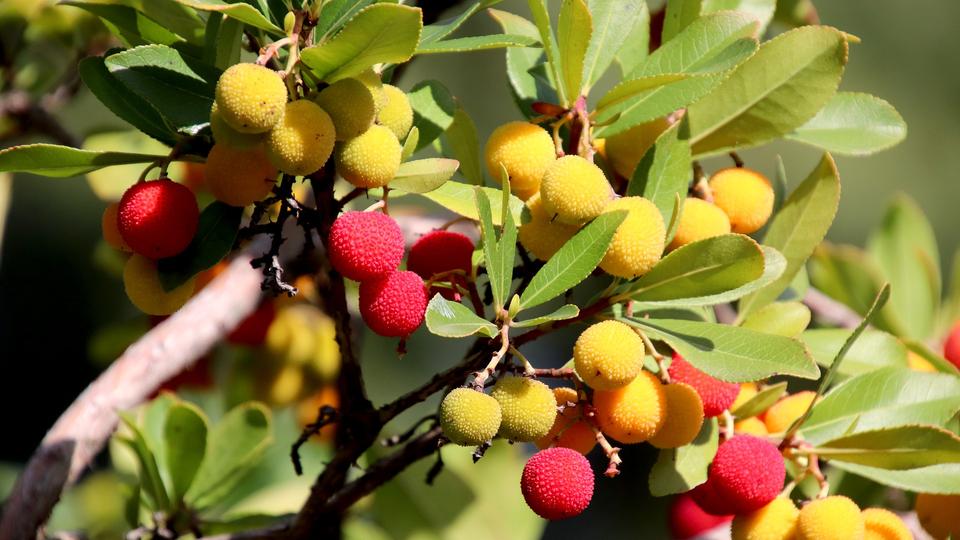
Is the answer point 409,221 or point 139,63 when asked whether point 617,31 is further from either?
point 409,221

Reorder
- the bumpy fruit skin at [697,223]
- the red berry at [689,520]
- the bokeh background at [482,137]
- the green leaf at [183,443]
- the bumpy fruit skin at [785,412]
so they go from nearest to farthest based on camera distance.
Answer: the bumpy fruit skin at [697,223] < the bumpy fruit skin at [785,412] < the green leaf at [183,443] < the red berry at [689,520] < the bokeh background at [482,137]

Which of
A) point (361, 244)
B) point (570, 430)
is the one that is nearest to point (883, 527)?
point (570, 430)

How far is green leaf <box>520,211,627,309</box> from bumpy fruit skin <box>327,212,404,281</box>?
11 cm

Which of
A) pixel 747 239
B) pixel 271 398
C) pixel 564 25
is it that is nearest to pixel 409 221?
pixel 271 398

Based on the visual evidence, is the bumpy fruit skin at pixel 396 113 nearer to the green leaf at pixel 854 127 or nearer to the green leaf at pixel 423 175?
the green leaf at pixel 423 175

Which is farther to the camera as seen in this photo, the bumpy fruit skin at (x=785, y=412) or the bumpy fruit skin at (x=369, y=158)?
the bumpy fruit skin at (x=785, y=412)

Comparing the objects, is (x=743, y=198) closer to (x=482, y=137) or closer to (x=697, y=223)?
(x=697, y=223)

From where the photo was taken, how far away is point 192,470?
129 centimetres

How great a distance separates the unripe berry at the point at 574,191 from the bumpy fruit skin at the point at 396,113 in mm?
116

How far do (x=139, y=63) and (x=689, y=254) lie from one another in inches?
17.4

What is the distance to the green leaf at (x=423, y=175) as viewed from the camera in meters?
0.83

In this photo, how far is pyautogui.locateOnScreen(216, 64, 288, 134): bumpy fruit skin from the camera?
2.38 feet

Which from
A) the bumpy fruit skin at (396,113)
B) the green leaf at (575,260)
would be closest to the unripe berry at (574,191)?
the green leaf at (575,260)

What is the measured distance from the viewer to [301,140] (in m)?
0.76
